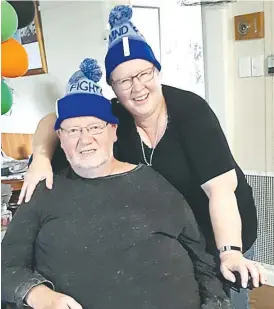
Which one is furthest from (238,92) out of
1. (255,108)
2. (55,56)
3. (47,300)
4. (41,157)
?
(47,300)

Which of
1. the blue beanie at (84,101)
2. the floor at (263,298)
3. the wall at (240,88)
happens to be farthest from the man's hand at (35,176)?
the floor at (263,298)

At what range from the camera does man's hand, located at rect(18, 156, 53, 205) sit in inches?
48.4

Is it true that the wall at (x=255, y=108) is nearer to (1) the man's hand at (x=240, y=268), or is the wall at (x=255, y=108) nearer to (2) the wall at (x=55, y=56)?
(2) the wall at (x=55, y=56)

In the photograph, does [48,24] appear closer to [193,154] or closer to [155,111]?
[155,111]

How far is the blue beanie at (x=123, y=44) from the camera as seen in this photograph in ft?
4.11

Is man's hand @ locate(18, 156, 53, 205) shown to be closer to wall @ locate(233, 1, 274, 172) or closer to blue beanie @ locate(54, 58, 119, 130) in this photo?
blue beanie @ locate(54, 58, 119, 130)

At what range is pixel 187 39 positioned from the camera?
8.89ft

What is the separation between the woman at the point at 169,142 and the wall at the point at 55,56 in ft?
0.38

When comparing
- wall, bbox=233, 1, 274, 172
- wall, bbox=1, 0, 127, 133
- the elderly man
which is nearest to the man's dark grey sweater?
the elderly man

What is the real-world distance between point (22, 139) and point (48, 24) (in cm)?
34

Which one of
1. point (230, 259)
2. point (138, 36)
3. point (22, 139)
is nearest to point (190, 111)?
point (138, 36)

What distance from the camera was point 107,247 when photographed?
1155mm

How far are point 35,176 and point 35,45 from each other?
16.3 inches

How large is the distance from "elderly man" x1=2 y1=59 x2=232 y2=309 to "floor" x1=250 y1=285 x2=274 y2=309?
1.41 meters
